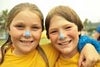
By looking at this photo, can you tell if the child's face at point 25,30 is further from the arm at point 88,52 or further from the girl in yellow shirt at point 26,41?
the arm at point 88,52

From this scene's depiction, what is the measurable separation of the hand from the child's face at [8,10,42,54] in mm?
439

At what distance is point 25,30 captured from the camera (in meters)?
2.50

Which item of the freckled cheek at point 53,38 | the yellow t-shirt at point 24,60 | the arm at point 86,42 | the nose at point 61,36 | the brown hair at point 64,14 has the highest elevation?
the brown hair at point 64,14

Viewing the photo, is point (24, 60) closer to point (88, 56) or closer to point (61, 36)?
point (61, 36)

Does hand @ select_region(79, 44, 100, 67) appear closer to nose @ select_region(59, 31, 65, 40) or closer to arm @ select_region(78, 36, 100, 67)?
arm @ select_region(78, 36, 100, 67)

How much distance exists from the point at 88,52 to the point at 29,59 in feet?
1.81

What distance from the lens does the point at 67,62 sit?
8.63 ft

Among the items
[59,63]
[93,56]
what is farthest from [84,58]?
[59,63]

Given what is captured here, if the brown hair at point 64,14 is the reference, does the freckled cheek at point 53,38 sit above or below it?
below

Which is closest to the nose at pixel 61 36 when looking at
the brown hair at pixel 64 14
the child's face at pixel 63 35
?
the child's face at pixel 63 35

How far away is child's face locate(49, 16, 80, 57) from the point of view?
2547 millimetres

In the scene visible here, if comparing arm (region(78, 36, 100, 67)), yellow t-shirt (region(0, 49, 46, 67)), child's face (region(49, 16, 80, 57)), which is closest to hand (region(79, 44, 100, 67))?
arm (region(78, 36, 100, 67))

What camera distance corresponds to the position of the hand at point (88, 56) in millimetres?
2482

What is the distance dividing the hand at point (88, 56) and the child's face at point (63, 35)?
0.40 feet
